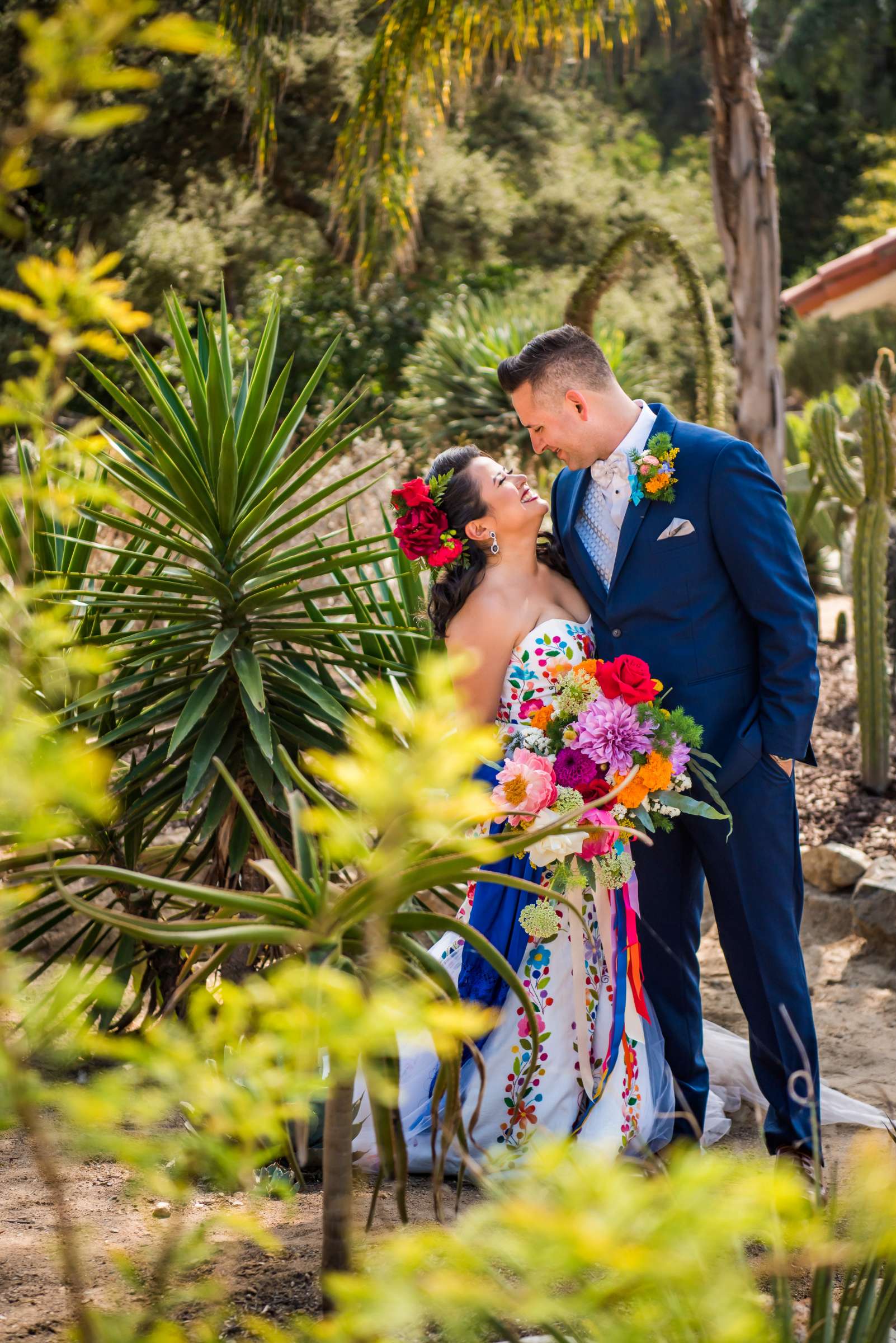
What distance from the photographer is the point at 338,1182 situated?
184 cm

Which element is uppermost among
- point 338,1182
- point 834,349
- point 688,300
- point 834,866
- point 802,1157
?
point 834,349

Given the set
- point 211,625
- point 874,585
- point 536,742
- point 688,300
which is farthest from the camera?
point 688,300

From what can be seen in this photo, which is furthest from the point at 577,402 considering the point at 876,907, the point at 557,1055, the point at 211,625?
the point at 876,907

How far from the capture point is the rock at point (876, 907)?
4988mm

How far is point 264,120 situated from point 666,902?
536 cm

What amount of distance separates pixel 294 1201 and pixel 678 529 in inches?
76.9

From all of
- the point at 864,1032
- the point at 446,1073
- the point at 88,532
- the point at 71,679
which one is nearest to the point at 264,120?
the point at 88,532

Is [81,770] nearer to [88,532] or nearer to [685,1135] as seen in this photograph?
[685,1135]

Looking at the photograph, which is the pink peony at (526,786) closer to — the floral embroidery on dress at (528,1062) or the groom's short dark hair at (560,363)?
the floral embroidery on dress at (528,1062)

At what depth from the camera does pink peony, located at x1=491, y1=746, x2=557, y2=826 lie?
296 centimetres

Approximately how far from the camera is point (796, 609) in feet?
9.87

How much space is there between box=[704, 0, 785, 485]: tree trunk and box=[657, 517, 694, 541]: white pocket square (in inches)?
136

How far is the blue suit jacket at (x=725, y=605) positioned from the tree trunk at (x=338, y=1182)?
1.58 metres

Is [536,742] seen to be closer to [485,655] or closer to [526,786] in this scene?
[526,786]
